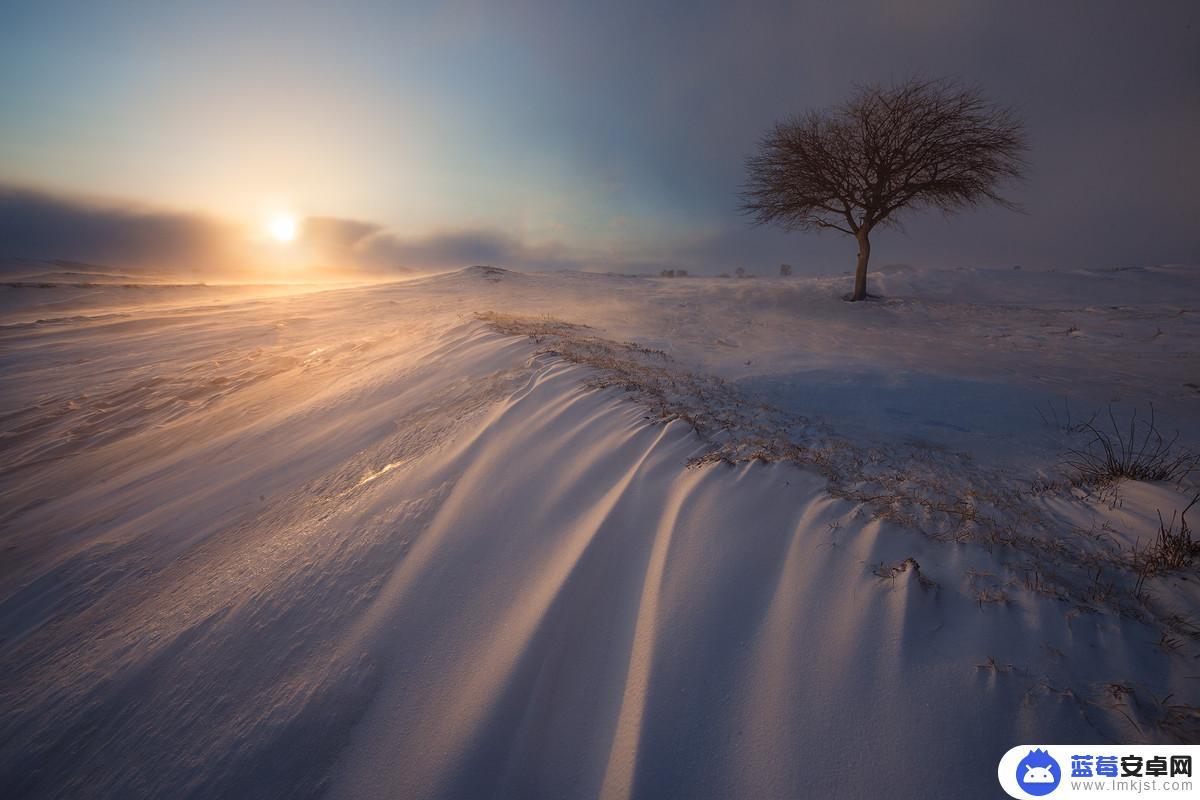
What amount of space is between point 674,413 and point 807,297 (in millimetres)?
11616

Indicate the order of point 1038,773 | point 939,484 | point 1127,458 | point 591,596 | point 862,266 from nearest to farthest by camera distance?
point 1038,773, point 591,596, point 939,484, point 1127,458, point 862,266

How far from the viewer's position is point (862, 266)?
12367 mm

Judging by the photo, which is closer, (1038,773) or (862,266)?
(1038,773)

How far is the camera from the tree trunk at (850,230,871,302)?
12.3m

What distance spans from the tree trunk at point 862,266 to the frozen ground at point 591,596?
28.1 ft

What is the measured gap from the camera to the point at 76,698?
1.71 metres

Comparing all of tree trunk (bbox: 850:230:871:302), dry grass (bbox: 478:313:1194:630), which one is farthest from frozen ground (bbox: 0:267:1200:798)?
tree trunk (bbox: 850:230:871:302)

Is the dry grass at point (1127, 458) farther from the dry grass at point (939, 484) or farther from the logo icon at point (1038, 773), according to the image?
the logo icon at point (1038, 773)

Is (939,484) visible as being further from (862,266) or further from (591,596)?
(862,266)

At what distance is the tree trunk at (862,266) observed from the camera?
40.4 feet

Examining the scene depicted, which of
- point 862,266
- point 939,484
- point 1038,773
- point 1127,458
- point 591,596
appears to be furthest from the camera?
point 862,266

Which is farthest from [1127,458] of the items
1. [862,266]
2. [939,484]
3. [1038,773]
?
[862,266]

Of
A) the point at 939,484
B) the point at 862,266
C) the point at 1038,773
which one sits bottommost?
the point at 1038,773

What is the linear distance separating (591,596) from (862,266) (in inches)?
560
